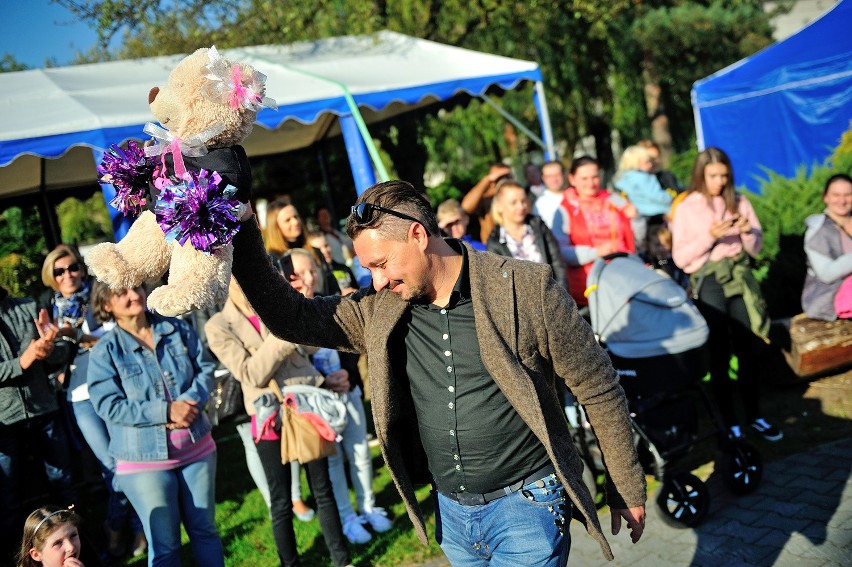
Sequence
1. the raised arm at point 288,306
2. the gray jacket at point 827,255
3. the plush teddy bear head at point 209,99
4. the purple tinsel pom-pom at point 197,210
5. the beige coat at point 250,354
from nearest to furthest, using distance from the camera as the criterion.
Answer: the purple tinsel pom-pom at point 197,210, the plush teddy bear head at point 209,99, the raised arm at point 288,306, the beige coat at point 250,354, the gray jacket at point 827,255

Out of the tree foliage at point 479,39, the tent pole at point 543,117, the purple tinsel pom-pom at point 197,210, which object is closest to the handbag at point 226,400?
the purple tinsel pom-pom at point 197,210

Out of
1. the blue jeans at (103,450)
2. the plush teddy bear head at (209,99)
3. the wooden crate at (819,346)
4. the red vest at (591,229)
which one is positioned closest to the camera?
the plush teddy bear head at (209,99)

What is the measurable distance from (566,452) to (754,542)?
7.80 feet

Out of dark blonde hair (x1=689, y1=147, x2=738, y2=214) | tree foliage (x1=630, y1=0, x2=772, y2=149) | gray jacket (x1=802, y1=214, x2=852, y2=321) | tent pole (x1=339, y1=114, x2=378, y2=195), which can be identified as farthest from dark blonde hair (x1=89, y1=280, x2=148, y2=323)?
tree foliage (x1=630, y1=0, x2=772, y2=149)

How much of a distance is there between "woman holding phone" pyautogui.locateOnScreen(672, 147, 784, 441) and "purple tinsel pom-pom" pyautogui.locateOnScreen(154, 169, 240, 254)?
4525mm

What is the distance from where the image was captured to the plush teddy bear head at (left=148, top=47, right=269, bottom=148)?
203 cm

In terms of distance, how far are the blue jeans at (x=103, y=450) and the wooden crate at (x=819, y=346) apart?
17.9 ft

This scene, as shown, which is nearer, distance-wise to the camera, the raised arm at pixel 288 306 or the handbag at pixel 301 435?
the raised arm at pixel 288 306

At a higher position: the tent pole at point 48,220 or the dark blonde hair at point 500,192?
the tent pole at point 48,220

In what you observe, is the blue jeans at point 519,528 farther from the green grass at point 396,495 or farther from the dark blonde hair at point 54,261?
the dark blonde hair at point 54,261

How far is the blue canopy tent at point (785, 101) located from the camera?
1141 cm

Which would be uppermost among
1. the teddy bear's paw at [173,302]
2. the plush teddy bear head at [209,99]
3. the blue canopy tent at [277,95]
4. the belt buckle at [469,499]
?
the blue canopy tent at [277,95]

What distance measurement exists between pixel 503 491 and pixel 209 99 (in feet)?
5.10

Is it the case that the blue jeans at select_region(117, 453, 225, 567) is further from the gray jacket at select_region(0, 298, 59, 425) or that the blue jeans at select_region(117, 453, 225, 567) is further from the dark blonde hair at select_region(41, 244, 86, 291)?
the dark blonde hair at select_region(41, 244, 86, 291)
